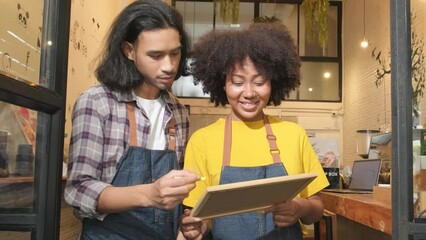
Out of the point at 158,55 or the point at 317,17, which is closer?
the point at 158,55

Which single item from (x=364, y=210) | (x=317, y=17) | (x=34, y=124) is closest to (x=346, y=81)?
(x=317, y=17)

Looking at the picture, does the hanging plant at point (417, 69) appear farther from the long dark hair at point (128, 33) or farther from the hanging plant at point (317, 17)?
the hanging plant at point (317, 17)

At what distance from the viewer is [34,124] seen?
1129mm

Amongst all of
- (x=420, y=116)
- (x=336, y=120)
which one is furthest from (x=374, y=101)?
(x=420, y=116)

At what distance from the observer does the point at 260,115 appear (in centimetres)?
145

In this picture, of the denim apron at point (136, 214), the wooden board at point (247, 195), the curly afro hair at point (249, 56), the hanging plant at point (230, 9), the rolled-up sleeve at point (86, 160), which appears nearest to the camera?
the wooden board at point (247, 195)

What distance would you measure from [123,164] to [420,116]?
31.9 inches

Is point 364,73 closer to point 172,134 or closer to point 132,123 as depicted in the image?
point 172,134

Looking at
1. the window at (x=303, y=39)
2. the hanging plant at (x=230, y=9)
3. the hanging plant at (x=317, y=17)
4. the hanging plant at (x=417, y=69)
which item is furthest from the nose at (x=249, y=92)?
the window at (x=303, y=39)

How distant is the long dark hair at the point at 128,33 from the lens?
1405mm

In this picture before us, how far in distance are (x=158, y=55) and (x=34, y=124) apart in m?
0.43

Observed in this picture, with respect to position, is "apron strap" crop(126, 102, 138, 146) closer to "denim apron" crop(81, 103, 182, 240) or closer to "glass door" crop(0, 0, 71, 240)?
"denim apron" crop(81, 103, 182, 240)

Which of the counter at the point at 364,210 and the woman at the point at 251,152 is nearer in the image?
the woman at the point at 251,152

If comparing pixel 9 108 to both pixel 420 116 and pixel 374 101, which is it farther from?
pixel 374 101
